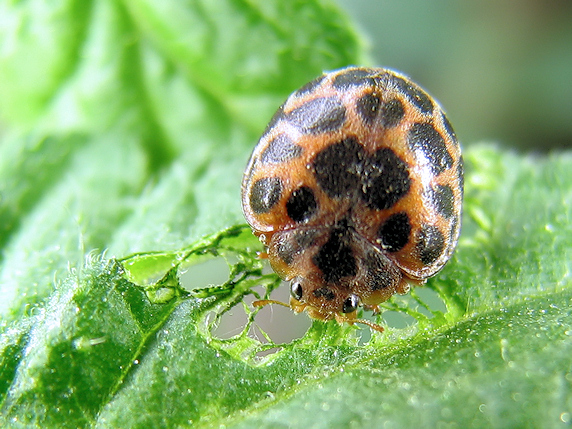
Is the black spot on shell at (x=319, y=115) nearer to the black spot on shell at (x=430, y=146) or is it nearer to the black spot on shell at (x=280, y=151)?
the black spot on shell at (x=280, y=151)

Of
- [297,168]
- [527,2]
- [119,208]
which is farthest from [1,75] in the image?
[527,2]

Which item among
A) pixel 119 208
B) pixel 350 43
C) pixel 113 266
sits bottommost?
pixel 119 208

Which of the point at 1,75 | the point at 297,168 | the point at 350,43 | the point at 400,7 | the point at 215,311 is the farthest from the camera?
the point at 400,7

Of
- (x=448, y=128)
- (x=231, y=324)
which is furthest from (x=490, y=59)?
(x=231, y=324)

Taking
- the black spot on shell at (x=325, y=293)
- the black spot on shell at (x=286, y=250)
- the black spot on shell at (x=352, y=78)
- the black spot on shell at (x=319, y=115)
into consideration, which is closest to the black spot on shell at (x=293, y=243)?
the black spot on shell at (x=286, y=250)

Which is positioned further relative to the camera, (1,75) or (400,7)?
(400,7)

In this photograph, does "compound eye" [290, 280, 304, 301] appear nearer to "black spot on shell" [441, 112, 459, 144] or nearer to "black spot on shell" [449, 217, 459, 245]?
"black spot on shell" [449, 217, 459, 245]

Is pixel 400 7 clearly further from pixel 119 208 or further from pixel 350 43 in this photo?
pixel 119 208

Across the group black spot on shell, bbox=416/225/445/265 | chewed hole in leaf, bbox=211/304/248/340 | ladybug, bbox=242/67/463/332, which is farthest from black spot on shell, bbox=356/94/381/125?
chewed hole in leaf, bbox=211/304/248/340

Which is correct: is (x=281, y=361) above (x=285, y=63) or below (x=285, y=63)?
below
